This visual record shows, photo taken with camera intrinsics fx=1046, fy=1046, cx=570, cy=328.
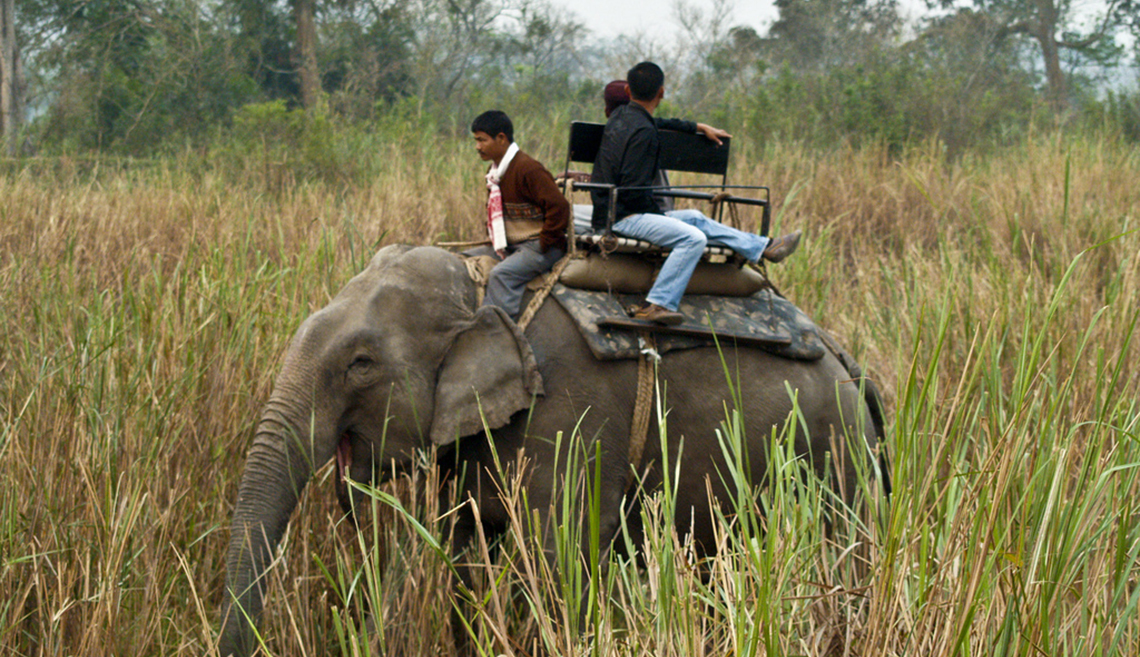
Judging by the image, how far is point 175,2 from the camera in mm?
17500

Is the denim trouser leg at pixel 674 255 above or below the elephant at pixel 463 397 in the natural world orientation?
above

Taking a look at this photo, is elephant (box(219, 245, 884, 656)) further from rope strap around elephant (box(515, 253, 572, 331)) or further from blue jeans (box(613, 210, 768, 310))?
blue jeans (box(613, 210, 768, 310))

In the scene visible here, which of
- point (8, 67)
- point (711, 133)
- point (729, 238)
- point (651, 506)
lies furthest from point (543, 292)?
point (8, 67)

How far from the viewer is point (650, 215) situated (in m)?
3.57

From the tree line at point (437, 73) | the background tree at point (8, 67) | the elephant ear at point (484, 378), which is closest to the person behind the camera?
the elephant ear at point (484, 378)

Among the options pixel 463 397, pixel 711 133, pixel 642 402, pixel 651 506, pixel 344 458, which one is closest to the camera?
pixel 651 506

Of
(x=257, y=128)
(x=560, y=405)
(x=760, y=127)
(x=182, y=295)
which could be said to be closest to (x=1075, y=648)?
(x=560, y=405)

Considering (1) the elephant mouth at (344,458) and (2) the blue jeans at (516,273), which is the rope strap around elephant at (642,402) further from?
(1) the elephant mouth at (344,458)

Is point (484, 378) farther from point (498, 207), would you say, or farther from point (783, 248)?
point (783, 248)

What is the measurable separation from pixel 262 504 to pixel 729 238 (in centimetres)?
178

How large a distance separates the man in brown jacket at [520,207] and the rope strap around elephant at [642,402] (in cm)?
45

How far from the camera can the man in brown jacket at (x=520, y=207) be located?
3562 mm

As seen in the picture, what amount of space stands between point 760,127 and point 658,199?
7.72 metres

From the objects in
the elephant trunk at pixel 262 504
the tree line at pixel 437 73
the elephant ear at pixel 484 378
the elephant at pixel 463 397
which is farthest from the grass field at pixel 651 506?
the tree line at pixel 437 73
